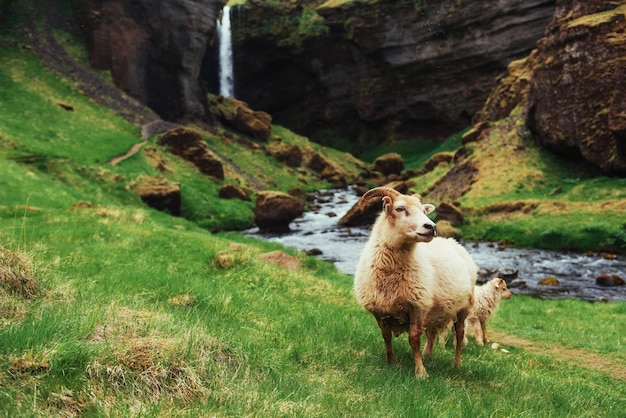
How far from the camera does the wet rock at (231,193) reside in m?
48.5

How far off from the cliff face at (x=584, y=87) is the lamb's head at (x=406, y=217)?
36.7 meters

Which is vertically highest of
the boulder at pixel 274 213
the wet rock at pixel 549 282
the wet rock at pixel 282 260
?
the wet rock at pixel 282 260

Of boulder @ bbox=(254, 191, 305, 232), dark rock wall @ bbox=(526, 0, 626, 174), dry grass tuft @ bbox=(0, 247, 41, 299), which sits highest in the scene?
dark rock wall @ bbox=(526, 0, 626, 174)

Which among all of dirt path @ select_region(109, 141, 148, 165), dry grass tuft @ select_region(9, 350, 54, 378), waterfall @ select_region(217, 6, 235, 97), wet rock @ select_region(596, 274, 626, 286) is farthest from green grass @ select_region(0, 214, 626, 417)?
waterfall @ select_region(217, 6, 235, 97)

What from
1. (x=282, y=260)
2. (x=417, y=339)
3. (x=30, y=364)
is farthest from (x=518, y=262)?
(x=30, y=364)

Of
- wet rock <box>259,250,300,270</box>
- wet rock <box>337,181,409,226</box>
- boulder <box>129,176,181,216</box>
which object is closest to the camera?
wet rock <box>259,250,300,270</box>

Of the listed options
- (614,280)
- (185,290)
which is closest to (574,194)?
(614,280)

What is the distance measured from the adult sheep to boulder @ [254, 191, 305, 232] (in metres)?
34.1

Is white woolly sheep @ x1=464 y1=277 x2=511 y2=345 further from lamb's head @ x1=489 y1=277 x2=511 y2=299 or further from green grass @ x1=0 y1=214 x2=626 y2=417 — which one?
green grass @ x1=0 y1=214 x2=626 y2=417

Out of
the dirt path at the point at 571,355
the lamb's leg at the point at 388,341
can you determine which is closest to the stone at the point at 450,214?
the dirt path at the point at 571,355

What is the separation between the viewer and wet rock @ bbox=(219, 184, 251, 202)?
48.5 m

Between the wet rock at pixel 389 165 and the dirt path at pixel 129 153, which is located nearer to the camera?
the dirt path at pixel 129 153

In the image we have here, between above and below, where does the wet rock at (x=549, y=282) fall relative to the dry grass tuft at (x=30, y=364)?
below

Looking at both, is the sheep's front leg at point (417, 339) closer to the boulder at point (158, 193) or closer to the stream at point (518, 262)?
the stream at point (518, 262)
